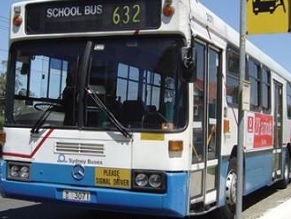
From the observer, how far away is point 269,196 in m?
13.7

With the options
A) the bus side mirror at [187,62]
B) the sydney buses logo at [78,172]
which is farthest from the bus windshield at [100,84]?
the sydney buses logo at [78,172]

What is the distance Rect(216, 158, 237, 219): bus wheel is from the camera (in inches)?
375

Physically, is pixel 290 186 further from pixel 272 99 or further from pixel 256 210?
pixel 256 210

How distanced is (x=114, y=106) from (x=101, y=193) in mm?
1106

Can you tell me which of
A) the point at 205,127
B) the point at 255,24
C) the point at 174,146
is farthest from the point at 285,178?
the point at 174,146

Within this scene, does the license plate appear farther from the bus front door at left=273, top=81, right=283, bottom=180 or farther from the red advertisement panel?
the bus front door at left=273, top=81, right=283, bottom=180

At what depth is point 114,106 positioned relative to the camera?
764 centimetres

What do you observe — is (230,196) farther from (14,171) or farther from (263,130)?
(14,171)

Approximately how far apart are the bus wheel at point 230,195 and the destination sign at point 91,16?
313cm

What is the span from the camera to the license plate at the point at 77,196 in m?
7.65

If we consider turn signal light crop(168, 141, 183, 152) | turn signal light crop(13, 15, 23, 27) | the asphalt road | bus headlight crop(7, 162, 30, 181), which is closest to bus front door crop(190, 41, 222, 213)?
turn signal light crop(168, 141, 183, 152)

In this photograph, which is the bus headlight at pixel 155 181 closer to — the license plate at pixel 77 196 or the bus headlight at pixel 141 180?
the bus headlight at pixel 141 180

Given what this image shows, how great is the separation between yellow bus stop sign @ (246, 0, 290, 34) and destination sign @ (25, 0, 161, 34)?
1954mm

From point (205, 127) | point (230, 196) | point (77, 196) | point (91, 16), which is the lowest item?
point (230, 196)
